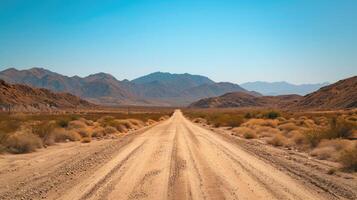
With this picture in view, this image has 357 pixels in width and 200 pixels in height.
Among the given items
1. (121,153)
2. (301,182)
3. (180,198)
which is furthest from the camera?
(121,153)

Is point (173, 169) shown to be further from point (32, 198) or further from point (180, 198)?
point (32, 198)

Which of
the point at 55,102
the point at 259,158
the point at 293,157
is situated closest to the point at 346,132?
the point at 293,157

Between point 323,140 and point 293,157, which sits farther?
point 323,140

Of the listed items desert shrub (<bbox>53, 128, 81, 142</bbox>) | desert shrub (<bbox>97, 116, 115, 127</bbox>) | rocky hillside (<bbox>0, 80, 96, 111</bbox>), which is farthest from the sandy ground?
rocky hillside (<bbox>0, 80, 96, 111</bbox>)

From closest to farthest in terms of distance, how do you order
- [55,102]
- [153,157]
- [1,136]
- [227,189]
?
[227,189]
[153,157]
[1,136]
[55,102]

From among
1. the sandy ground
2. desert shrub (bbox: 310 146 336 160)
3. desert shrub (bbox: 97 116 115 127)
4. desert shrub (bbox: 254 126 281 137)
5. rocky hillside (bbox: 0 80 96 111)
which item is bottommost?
the sandy ground

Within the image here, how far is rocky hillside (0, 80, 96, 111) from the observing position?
11232cm

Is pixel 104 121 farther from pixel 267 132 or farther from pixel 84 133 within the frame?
pixel 267 132

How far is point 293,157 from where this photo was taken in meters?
19.3

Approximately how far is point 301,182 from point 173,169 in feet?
14.9

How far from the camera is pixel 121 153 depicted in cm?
2034

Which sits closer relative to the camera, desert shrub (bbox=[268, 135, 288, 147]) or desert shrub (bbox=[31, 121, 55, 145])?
desert shrub (bbox=[31, 121, 55, 145])

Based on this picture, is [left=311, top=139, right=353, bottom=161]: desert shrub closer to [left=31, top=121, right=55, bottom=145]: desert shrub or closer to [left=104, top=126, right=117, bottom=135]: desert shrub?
[left=31, top=121, right=55, bottom=145]: desert shrub

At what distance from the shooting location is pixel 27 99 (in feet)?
415
